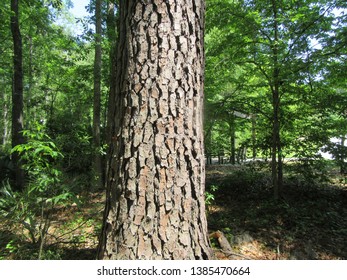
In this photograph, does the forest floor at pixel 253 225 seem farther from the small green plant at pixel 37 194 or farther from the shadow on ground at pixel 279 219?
the small green plant at pixel 37 194

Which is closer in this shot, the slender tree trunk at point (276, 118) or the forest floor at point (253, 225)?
the forest floor at point (253, 225)

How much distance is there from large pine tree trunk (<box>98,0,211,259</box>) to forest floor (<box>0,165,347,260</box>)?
1149mm

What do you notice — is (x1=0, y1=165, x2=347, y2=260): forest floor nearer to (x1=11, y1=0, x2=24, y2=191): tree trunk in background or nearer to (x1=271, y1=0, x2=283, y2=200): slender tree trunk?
(x1=271, y1=0, x2=283, y2=200): slender tree trunk

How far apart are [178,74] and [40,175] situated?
1844 millimetres

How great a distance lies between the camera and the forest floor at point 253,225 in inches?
117

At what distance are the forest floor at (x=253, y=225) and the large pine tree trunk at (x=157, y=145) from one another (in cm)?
115

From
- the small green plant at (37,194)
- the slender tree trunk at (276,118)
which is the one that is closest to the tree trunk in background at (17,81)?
the small green plant at (37,194)

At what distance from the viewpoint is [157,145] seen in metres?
1.45

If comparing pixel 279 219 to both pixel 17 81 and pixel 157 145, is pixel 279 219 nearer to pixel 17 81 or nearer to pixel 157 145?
pixel 157 145

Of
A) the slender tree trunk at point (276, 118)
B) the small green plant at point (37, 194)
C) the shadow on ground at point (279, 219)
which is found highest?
the slender tree trunk at point (276, 118)

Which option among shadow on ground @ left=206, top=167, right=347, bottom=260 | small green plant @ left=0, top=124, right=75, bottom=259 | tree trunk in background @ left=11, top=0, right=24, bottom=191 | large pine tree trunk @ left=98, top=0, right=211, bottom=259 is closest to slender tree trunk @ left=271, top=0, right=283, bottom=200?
shadow on ground @ left=206, top=167, right=347, bottom=260

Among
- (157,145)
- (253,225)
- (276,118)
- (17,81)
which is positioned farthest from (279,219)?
(17,81)

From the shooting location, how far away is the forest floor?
2.98 meters

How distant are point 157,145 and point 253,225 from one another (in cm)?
390
